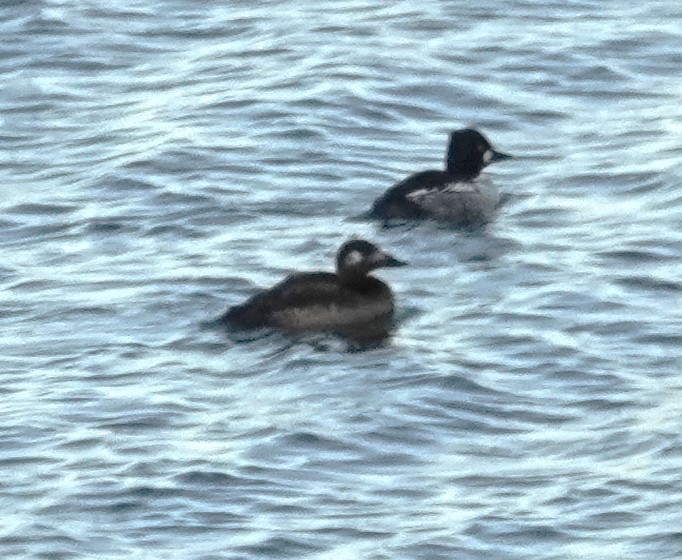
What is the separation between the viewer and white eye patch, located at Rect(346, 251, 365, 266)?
53.1 feet

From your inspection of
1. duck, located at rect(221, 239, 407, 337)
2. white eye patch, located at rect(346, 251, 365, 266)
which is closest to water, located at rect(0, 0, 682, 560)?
duck, located at rect(221, 239, 407, 337)

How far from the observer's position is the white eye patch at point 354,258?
16.2 metres

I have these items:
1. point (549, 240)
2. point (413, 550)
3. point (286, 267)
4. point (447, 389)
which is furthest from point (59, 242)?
point (413, 550)

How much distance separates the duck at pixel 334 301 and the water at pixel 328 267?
14 centimetres

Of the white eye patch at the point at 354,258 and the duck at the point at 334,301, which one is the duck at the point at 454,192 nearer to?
the duck at the point at 334,301

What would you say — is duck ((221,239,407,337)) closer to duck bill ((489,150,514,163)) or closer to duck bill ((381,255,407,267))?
duck bill ((381,255,407,267))

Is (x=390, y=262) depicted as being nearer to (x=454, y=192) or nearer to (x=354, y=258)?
(x=354, y=258)

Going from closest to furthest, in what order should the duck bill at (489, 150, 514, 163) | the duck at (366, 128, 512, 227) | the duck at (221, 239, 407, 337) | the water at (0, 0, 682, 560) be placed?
the water at (0, 0, 682, 560) → the duck at (221, 239, 407, 337) → the duck at (366, 128, 512, 227) → the duck bill at (489, 150, 514, 163)

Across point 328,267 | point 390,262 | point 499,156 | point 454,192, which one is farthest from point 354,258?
point 499,156

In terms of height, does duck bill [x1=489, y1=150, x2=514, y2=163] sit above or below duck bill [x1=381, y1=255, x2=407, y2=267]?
above

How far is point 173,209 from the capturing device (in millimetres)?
18484

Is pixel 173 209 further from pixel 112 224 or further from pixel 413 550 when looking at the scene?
pixel 413 550

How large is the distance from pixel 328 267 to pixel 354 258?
3.07ft

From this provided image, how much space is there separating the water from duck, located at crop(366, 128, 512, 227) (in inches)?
7.0
